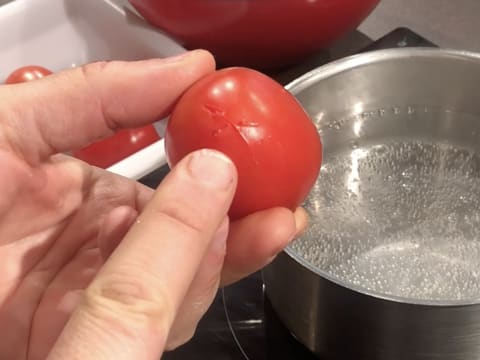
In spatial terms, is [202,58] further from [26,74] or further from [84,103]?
[26,74]

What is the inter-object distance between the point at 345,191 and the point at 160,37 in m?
0.30

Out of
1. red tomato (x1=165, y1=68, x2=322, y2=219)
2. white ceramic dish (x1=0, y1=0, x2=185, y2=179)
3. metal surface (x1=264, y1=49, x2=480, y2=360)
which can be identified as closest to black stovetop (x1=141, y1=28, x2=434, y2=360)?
metal surface (x1=264, y1=49, x2=480, y2=360)

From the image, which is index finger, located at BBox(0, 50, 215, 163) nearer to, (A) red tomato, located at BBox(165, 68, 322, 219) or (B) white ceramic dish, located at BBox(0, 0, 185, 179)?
(A) red tomato, located at BBox(165, 68, 322, 219)

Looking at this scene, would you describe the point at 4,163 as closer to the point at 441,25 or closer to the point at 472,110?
the point at 472,110

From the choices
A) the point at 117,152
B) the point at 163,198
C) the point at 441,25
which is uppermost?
the point at 163,198

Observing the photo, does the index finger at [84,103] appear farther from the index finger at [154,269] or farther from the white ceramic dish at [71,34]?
the white ceramic dish at [71,34]

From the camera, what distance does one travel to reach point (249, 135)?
1.58 ft

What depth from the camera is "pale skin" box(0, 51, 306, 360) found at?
0.39 m

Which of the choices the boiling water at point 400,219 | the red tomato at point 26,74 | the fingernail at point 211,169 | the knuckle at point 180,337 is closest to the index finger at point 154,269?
the fingernail at point 211,169

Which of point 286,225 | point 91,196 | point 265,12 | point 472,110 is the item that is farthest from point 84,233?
point 472,110

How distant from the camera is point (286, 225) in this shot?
48 centimetres

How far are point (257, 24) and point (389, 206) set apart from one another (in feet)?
0.79

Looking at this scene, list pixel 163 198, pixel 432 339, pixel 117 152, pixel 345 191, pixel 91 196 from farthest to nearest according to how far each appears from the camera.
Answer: pixel 117 152, pixel 345 191, pixel 91 196, pixel 432 339, pixel 163 198

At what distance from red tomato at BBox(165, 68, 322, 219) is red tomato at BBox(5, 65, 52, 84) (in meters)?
0.46
